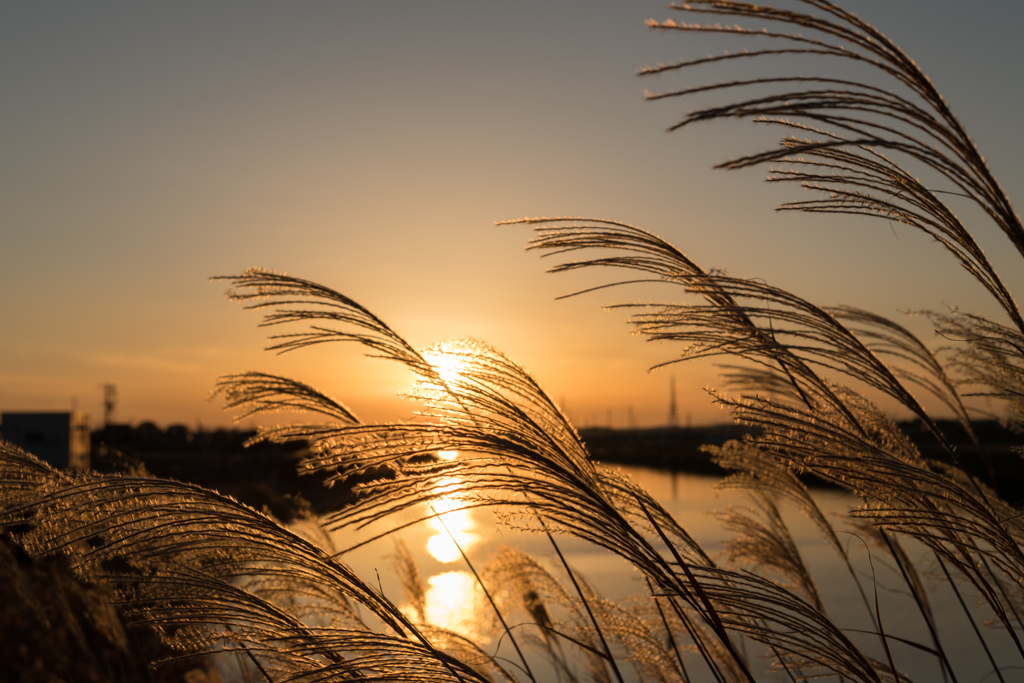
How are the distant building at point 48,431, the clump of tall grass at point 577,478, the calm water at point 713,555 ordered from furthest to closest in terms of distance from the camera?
the distant building at point 48,431 → the calm water at point 713,555 → the clump of tall grass at point 577,478

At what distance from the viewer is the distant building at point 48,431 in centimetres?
2103

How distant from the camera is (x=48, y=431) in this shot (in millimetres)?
21281

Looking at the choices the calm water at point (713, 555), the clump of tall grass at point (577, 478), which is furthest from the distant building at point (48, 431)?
the clump of tall grass at point (577, 478)

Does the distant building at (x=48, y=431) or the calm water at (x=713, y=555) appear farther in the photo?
the distant building at (x=48, y=431)

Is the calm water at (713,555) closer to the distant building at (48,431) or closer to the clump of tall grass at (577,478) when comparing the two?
the clump of tall grass at (577,478)

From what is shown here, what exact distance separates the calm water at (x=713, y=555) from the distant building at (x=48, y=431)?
1213 cm

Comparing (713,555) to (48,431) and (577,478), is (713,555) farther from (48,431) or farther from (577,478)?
(48,431)

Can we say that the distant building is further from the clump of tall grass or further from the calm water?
the clump of tall grass

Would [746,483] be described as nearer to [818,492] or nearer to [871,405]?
[871,405]

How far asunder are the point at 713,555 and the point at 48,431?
22.8 meters

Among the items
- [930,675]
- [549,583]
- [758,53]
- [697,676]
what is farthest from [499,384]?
[930,675]

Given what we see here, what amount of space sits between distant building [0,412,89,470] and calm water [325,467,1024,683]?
12128 millimetres

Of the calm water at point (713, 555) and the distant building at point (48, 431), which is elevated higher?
the distant building at point (48, 431)

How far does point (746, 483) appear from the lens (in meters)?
3.27
